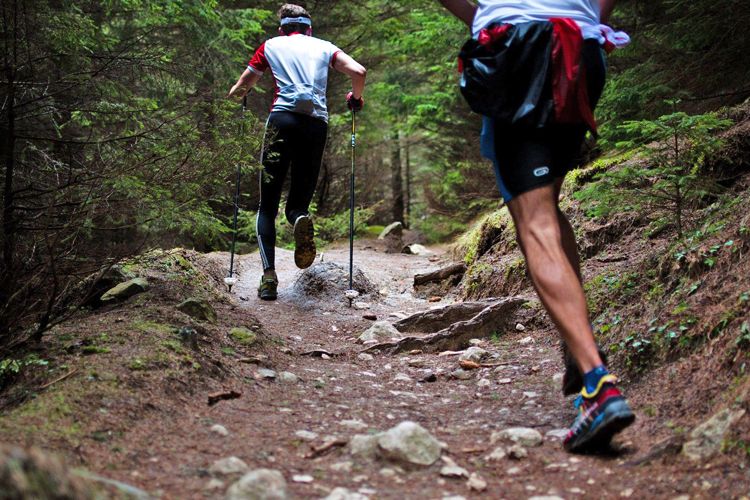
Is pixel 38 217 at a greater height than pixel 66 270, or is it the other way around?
pixel 38 217

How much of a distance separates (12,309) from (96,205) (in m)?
0.82

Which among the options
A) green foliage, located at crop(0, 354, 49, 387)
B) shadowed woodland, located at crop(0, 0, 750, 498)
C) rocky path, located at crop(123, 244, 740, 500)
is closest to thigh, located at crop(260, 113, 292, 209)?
shadowed woodland, located at crop(0, 0, 750, 498)

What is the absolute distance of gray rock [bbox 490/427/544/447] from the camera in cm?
244

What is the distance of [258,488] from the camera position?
177 cm

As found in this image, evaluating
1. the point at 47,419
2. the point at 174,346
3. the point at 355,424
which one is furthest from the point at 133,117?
the point at 355,424

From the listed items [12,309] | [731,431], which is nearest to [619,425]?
[731,431]

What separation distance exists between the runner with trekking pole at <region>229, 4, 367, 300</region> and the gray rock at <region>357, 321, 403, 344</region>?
130 cm

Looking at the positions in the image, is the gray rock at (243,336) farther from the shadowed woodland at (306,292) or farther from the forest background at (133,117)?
the forest background at (133,117)

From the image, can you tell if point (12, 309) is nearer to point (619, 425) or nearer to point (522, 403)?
point (522, 403)

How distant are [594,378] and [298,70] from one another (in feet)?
14.9

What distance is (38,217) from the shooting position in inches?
151

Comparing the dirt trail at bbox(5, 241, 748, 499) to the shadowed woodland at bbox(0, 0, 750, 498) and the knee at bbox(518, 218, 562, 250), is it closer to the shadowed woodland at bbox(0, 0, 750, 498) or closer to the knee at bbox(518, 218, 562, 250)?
the shadowed woodland at bbox(0, 0, 750, 498)

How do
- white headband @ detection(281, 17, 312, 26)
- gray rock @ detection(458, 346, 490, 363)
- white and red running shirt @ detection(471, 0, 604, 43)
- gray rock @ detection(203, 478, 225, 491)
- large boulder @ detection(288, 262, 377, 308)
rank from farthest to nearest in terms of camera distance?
large boulder @ detection(288, 262, 377, 308) < white headband @ detection(281, 17, 312, 26) < gray rock @ detection(458, 346, 490, 363) < white and red running shirt @ detection(471, 0, 604, 43) < gray rock @ detection(203, 478, 225, 491)

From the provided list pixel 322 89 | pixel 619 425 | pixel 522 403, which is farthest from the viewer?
pixel 322 89
